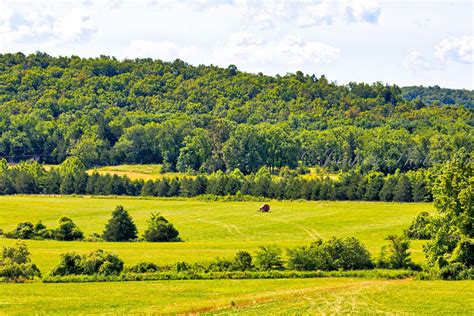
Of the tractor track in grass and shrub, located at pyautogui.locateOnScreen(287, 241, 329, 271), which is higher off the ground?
shrub, located at pyautogui.locateOnScreen(287, 241, 329, 271)

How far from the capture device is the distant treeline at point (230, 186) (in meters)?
117

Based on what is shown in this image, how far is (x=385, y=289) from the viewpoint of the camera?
170 feet

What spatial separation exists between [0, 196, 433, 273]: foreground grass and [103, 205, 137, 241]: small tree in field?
3.03 metres

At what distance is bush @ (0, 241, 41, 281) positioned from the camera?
56625mm

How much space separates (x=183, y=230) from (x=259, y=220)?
36.1 feet

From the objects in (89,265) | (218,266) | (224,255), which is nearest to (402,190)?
(224,255)

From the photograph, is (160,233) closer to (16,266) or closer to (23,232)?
(23,232)

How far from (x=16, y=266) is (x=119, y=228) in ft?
78.7

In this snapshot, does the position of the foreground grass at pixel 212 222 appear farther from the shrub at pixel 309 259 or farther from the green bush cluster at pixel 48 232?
the shrub at pixel 309 259

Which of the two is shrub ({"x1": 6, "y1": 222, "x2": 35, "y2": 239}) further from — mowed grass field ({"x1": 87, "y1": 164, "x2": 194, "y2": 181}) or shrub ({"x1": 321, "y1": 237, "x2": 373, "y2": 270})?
mowed grass field ({"x1": 87, "y1": 164, "x2": 194, "y2": 181})

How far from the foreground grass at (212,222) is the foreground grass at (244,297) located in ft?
30.5

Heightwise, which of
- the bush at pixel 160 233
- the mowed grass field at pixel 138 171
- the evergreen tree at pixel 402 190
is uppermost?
the mowed grass field at pixel 138 171

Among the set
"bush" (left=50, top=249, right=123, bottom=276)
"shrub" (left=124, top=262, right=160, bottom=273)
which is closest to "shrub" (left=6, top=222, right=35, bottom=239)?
"bush" (left=50, top=249, right=123, bottom=276)

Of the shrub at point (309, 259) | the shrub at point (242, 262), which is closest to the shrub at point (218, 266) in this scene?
the shrub at point (242, 262)
